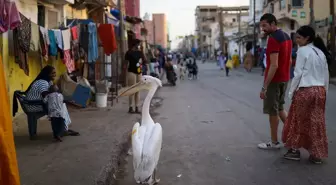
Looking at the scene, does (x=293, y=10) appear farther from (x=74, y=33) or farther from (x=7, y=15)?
(x=7, y=15)

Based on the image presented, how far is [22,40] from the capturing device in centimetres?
764

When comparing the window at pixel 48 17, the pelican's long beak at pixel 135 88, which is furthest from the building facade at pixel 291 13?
the pelican's long beak at pixel 135 88

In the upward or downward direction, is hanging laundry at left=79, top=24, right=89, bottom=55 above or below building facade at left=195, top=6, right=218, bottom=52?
below

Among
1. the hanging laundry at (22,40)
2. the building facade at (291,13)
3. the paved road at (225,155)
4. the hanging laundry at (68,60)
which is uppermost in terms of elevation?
the building facade at (291,13)

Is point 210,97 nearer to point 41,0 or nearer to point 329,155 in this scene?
point 41,0

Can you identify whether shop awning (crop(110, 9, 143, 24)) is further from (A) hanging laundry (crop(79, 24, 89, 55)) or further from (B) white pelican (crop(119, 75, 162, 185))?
(B) white pelican (crop(119, 75, 162, 185))

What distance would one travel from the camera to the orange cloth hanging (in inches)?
121

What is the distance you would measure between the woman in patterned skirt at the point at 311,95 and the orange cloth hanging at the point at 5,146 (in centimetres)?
381

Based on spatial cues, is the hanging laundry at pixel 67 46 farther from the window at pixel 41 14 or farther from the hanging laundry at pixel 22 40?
the hanging laundry at pixel 22 40

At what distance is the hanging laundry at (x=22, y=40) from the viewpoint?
7570 millimetres

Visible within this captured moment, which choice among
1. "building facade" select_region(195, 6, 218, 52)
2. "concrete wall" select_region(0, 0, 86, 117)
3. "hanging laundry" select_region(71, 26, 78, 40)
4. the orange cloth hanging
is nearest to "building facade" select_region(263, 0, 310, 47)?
"hanging laundry" select_region(71, 26, 78, 40)

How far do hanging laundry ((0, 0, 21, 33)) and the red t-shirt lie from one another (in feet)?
12.3

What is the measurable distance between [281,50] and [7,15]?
4006 millimetres

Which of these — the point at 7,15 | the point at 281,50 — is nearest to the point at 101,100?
the point at 7,15
